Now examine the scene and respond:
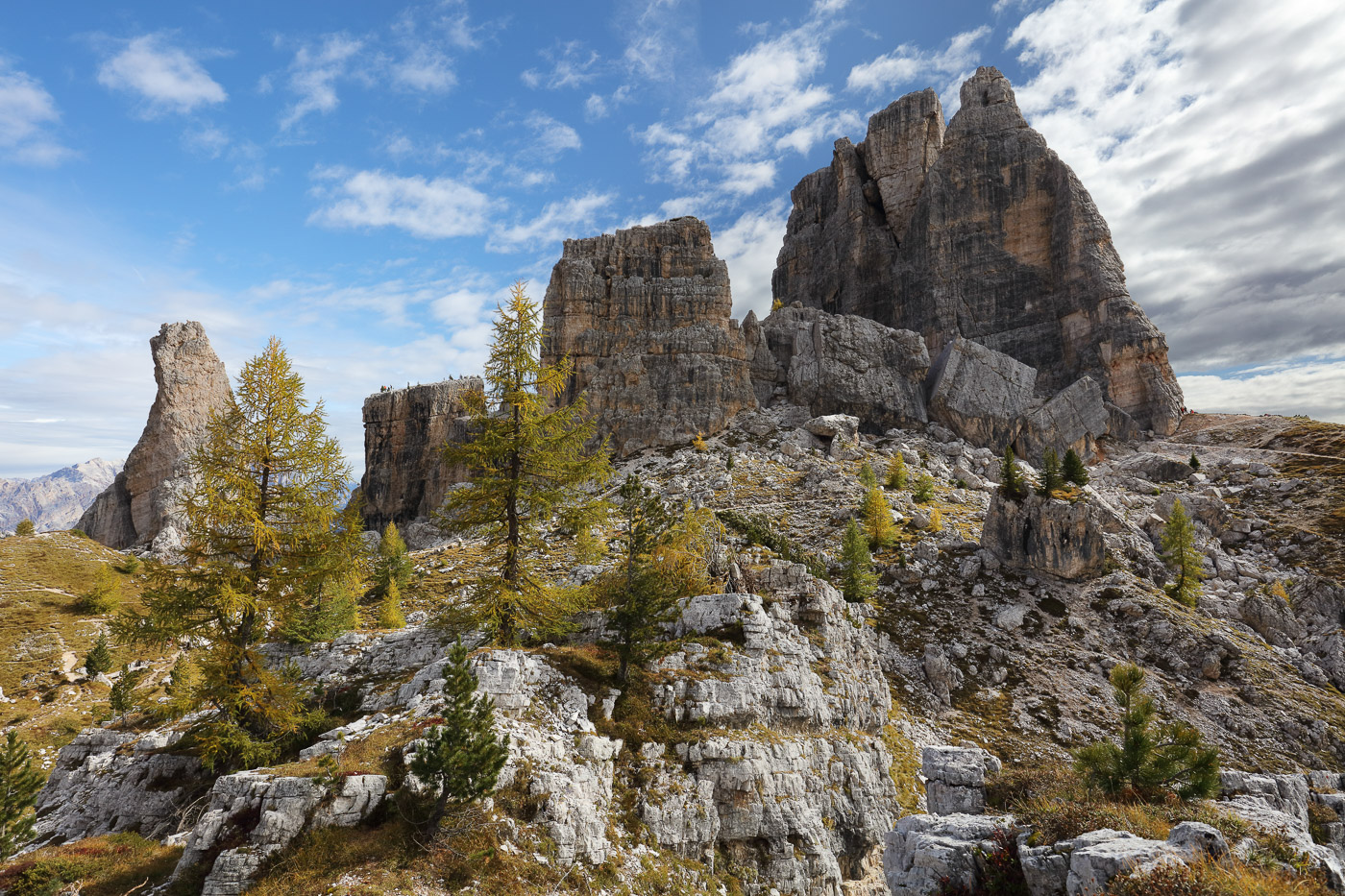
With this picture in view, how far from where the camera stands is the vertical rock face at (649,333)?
261 feet

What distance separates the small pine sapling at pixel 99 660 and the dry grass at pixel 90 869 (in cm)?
3078

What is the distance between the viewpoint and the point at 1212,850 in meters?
9.61

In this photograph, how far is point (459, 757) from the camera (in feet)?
45.3

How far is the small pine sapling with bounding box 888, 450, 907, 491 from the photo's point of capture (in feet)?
198

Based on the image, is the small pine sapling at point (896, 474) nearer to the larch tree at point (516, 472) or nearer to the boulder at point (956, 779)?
the boulder at point (956, 779)

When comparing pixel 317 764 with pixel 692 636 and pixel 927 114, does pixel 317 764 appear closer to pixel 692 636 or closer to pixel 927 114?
pixel 692 636

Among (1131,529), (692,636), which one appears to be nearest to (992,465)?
(1131,529)

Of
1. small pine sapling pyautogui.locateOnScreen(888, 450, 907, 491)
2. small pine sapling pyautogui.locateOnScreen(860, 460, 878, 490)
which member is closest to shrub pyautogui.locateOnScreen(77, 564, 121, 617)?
small pine sapling pyautogui.locateOnScreen(860, 460, 878, 490)

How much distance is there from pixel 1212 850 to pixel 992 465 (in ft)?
227

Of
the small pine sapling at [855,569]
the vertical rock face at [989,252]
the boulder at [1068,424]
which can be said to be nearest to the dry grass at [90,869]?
the small pine sapling at [855,569]

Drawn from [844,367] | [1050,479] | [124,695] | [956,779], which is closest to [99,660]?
[124,695]

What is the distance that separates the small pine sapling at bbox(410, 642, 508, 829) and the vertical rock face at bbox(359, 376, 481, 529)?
243ft

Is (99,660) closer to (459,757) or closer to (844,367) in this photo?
(459,757)

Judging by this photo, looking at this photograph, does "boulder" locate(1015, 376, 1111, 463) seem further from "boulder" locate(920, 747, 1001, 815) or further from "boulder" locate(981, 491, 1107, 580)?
"boulder" locate(920, 747, 1001, 815)
